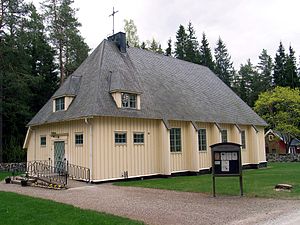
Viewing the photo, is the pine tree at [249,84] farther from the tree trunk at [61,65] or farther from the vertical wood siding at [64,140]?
the vertical wood siding at [64,140]

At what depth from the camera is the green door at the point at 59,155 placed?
20.8 m

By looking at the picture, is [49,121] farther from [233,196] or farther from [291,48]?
[291,48]

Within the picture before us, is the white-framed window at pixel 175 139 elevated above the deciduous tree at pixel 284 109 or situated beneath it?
situated beneath

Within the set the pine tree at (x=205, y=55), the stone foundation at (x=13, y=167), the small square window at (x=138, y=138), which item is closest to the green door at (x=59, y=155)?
the small square window at (x=138, y=138)

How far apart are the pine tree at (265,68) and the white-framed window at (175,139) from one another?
47.3 meters

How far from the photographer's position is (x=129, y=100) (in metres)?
20.5

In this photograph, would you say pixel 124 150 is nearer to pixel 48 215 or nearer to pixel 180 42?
pixel 48 215

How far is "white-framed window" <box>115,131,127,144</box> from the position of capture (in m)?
19.5

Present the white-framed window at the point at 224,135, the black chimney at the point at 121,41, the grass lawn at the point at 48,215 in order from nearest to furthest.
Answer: the grass lawn at the point at 48,215
the black chimney at the point at 121,41
the white-framed window at the point at 224,135

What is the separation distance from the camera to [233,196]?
1301cm

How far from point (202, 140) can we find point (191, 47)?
3496cm

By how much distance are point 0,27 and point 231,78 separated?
5334 centimetres

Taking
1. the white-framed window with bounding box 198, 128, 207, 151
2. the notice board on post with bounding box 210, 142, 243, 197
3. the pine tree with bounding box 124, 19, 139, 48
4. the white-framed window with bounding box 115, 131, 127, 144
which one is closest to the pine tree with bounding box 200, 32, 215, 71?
the pine tree with bounding box 124, 19, 139, 48

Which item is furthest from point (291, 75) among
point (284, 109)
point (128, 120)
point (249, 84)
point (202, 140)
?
point (128, 120)
